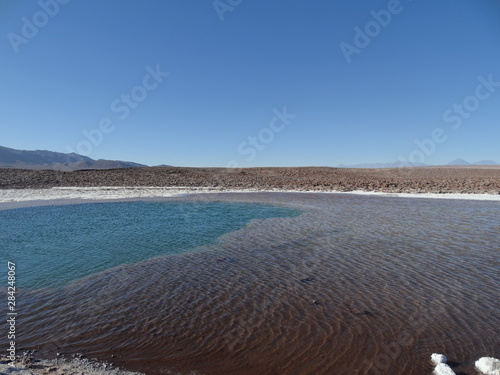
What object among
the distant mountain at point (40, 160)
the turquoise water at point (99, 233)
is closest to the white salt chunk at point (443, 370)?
the turquoise water at point (99, 233)

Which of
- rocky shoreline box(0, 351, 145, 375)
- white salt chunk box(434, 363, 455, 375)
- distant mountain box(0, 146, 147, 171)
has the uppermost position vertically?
distant mountain box(0, 146, 147, 171)

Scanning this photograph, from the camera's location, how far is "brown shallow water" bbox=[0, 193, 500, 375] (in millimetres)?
4176

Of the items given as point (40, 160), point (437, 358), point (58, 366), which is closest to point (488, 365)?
point (437, 358)

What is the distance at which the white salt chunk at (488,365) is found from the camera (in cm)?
369

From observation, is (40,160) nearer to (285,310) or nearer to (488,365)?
(285,310)

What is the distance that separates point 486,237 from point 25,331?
1375 cm

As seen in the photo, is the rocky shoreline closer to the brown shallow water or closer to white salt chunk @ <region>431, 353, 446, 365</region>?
the brown shallow water

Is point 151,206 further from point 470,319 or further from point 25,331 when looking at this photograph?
point 470,319

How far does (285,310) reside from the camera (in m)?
5.57

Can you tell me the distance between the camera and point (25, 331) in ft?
15.9

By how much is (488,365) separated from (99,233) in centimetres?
1236

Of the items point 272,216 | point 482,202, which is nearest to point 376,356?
point 272,216

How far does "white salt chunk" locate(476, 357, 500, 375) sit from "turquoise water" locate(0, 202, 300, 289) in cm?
780

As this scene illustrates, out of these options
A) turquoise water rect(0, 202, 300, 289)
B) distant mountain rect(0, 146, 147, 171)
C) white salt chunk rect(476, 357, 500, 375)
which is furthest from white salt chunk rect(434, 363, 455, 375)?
distant mountain rect(0, 146, 147, 171)
